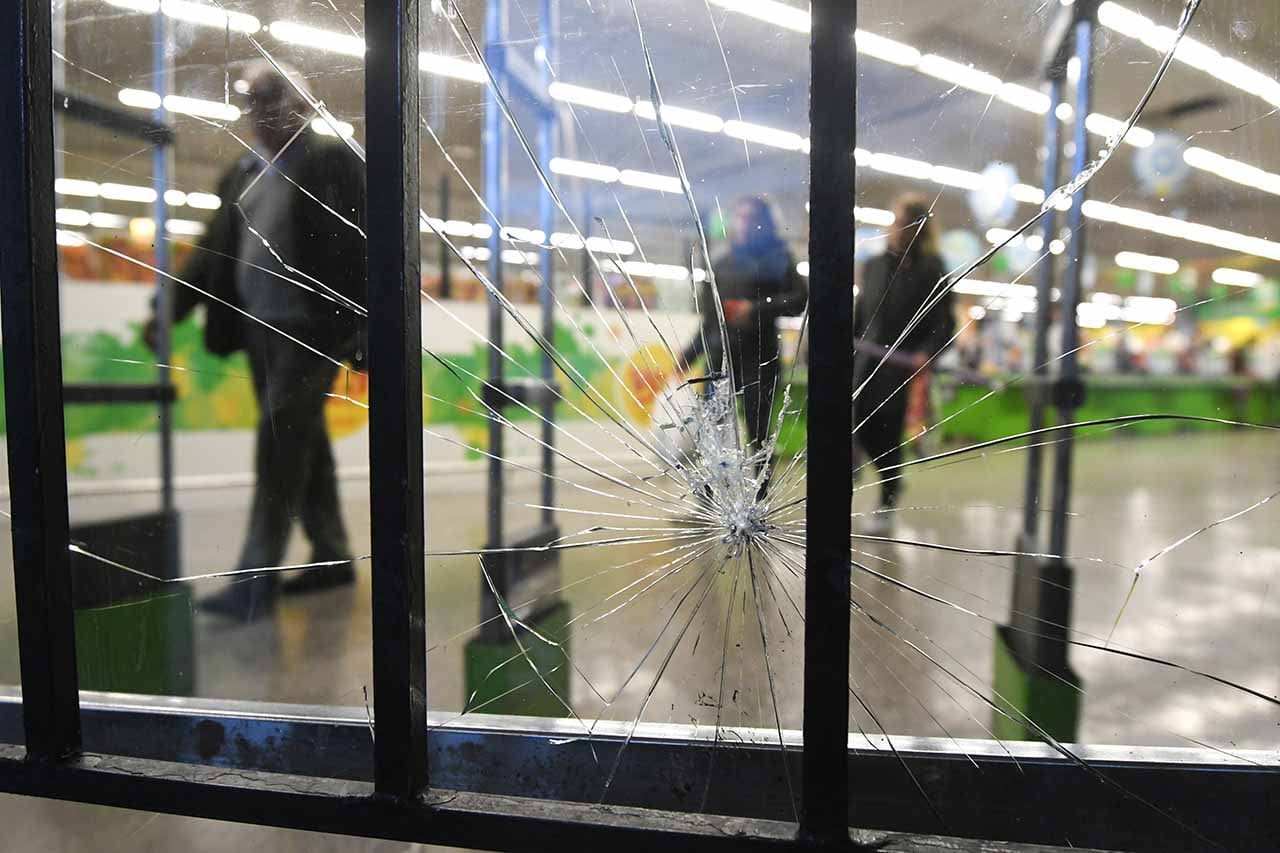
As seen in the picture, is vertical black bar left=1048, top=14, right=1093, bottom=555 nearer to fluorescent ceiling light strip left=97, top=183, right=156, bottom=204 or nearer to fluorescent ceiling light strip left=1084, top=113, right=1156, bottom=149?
fluorescent ceiling light strip left=1084, top=113, right=1156, bottom=149

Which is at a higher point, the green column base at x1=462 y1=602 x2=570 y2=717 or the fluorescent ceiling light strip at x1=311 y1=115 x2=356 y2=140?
the fluorescent ceiling light strip at x1=311 y1=115 x2=356 y2=140

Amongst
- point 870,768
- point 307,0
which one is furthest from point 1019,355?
point 307,0

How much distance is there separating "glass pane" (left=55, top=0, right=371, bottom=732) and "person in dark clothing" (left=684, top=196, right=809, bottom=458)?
0.50 metres

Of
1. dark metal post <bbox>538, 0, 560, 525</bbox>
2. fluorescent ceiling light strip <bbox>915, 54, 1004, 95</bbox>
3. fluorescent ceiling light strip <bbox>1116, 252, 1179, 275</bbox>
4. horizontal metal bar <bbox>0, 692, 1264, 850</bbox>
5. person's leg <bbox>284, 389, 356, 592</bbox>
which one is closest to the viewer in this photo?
horizontal metal bar <bbox>0, 692, 1264, 850</bbox>

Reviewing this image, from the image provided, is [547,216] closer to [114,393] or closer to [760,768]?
[760,768]

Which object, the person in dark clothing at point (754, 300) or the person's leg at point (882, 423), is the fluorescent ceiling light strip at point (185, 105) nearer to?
the person in dark clothing at point (754, 300)

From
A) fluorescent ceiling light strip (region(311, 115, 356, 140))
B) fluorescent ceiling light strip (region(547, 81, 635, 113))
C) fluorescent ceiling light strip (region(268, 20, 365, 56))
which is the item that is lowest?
fluorescent ceiling light strip (region(311, 115, 356, 140))

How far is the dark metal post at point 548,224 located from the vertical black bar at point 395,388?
1.28 ft

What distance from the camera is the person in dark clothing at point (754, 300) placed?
0.98 metres

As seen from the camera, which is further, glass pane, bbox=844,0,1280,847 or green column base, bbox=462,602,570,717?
green column base, bbox=462,602,570,717

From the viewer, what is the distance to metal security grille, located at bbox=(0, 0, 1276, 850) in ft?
1.86

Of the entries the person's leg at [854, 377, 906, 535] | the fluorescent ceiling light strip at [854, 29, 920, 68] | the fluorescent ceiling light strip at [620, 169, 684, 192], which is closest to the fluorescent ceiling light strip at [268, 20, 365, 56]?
the fluorescent ceiling light strip at [620, 169, 684, 192]

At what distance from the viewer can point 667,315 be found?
1.09 meters

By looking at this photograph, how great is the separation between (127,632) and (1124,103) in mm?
1685
